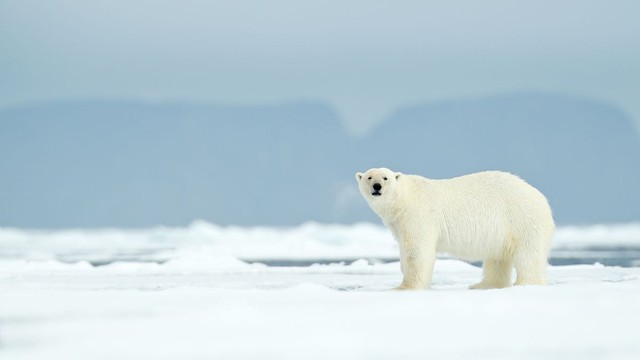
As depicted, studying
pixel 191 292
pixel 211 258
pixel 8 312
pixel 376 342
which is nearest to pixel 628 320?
pixel 376 342

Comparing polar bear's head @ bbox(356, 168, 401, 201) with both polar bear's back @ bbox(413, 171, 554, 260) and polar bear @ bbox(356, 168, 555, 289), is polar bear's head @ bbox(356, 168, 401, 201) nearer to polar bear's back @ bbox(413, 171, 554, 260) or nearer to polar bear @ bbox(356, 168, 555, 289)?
polar bear @ bbox(356, 168, 555, 289)

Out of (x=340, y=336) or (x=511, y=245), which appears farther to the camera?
(x=511, y=245)

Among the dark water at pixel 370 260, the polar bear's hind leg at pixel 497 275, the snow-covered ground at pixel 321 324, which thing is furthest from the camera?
the dark water at pixel 370 260

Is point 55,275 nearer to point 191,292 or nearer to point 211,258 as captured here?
point 211,258

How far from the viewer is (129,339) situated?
3.40 metres

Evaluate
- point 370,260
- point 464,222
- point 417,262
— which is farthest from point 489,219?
point 370,260

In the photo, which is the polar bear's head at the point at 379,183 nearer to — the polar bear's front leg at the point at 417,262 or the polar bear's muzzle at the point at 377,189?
the polar bear's muzzle at the point at 377,189

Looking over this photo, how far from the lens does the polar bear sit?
6.71 meters

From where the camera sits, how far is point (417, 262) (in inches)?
260

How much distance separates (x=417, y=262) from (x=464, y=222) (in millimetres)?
576

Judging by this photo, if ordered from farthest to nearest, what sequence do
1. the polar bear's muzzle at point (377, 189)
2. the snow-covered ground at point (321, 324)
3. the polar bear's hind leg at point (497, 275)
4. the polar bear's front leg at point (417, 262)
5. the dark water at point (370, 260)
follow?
the dark water at point (370, 260) → the polar bear's hind leg at point (497, 275) → the polar bear's muzzle at point (377, 189) → the polar bear's front leg at point (417, 262) → the snow-covered ground at point (321, 324)

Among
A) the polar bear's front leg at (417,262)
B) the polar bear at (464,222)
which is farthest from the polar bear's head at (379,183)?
the polar bear's front leg at (417,262)

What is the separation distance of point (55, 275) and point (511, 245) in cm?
731

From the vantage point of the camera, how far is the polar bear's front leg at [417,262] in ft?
21.6
